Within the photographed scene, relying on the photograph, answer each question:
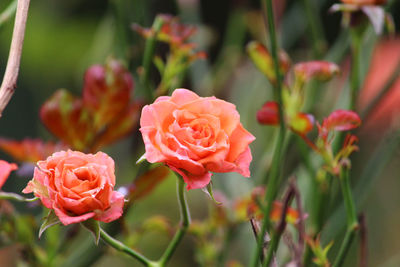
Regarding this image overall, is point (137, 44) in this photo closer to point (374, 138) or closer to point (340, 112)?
point (340, 112)

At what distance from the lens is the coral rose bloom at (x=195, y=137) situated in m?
0.22

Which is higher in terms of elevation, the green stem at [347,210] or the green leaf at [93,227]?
the green leaf at [93,227]

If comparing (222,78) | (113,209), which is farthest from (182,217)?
(222,78)

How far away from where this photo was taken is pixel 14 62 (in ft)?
0.78

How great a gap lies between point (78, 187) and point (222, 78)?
0.47m

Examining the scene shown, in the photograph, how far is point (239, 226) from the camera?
0.48 metres

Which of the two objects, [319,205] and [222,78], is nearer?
[319,205]

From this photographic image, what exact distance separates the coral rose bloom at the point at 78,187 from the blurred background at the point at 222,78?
16 cm

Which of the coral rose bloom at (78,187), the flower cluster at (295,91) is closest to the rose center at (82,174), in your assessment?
→ the coral rose bloom at (78,187)

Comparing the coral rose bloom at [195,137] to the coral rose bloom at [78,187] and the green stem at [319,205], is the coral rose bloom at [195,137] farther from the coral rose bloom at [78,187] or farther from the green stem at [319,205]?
the green stem at [319,205]

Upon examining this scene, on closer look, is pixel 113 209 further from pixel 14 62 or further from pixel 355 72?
pixel 355 72

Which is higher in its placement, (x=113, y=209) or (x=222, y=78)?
(x=113, y=209)

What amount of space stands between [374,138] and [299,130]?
2.61 ft

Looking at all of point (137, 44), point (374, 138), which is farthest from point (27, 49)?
point (374, 138)
